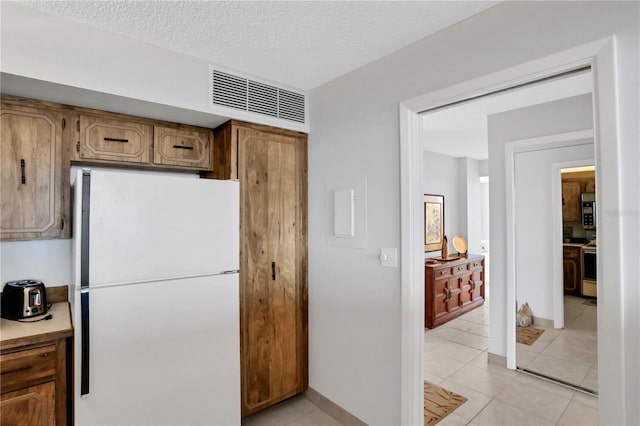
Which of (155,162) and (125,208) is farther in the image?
(155,162)

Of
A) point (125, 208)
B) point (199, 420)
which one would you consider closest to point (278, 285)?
point (199, 420)

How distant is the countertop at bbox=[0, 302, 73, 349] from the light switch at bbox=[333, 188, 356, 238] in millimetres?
1607

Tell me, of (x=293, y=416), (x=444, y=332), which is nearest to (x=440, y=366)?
(x=444, y=332)

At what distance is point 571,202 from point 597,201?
115 cm

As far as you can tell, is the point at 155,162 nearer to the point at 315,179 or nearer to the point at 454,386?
the point at 315,179

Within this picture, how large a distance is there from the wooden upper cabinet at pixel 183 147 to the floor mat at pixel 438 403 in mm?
2431

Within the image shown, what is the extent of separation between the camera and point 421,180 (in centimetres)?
195

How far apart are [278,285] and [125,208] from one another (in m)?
1.17

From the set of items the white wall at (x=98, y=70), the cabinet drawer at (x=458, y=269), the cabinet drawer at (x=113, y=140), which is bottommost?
the cabinet drawer at (x=458, y=269)

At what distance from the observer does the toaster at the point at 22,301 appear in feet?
5.78

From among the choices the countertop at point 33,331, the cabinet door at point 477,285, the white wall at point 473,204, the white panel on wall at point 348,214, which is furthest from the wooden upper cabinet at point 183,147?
the white wall at point 473,204

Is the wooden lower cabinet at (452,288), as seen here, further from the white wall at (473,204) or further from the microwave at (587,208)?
the microwave at (587,208)

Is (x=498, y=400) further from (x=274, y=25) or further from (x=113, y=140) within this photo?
(x=113, y=140)

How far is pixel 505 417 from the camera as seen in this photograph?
7.71 ft
